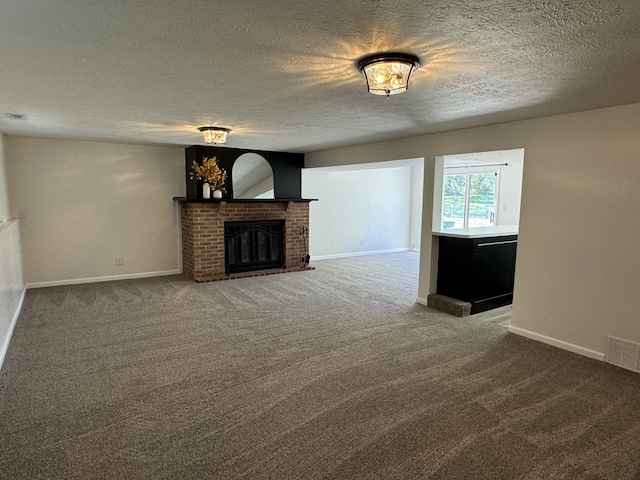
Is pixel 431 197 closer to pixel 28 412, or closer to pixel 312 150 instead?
pixel 312 150

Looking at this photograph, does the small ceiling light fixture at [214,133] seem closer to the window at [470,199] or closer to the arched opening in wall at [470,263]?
the arched opening in wall at [470,263]

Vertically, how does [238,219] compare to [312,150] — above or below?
below

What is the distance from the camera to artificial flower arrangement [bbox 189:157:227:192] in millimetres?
5801

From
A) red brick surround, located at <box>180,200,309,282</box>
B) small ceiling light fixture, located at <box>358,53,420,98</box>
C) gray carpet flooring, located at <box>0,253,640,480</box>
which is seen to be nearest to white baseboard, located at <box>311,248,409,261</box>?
red brick surround, located at <box>180,200,309,282</box>

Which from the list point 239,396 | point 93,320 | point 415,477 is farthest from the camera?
point 93,320

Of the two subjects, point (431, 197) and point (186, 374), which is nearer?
point (186, 374)

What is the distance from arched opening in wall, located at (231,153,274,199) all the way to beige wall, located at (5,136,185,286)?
102 centimetres

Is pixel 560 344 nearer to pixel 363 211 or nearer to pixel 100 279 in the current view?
pixel 363 211

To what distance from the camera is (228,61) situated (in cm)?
206

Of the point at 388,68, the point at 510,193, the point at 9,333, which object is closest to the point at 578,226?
the point at 388,68

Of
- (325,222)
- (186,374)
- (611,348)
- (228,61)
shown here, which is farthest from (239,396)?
(325,222)

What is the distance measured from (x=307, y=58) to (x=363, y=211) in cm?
635

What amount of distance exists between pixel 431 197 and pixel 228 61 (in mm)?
3167

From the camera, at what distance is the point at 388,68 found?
197 centimetres
